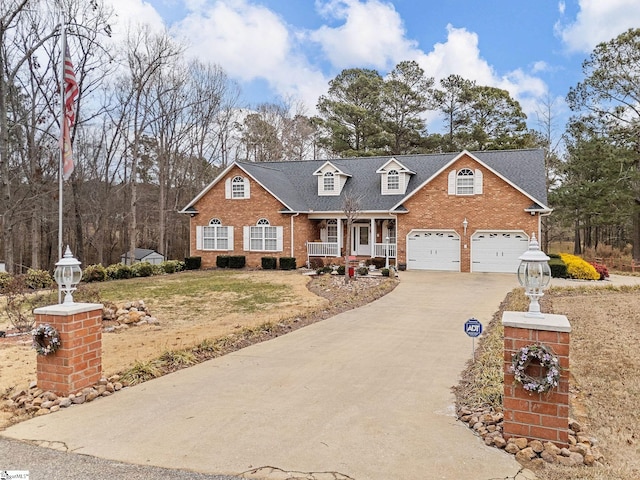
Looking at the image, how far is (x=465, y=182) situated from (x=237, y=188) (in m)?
11.7

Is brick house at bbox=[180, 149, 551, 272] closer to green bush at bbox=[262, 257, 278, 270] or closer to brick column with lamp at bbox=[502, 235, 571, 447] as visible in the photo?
green bush at bbox=[262, 257, 278, 270]

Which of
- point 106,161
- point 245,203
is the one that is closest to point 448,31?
point 245,203

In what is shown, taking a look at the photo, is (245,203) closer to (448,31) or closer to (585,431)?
(448,31)

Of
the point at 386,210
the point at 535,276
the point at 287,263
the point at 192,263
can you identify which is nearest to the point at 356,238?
the point at 386,210

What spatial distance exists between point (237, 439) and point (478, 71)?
37057 mm

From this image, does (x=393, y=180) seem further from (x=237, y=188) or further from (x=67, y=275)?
(x=67, y=275)

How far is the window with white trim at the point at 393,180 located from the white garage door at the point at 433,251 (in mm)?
3183

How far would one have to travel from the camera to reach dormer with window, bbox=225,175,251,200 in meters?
24.2

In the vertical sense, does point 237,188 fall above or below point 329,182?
below

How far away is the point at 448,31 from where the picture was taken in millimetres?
18609

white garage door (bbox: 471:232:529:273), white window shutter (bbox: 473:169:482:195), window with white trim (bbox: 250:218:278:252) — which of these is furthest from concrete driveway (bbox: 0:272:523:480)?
window with white trim (bbox: 250:218:278:252)

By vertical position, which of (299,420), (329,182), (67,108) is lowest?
(299,420)

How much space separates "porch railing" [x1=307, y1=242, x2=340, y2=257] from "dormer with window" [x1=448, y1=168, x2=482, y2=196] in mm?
6575

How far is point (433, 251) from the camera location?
70.3 ft
